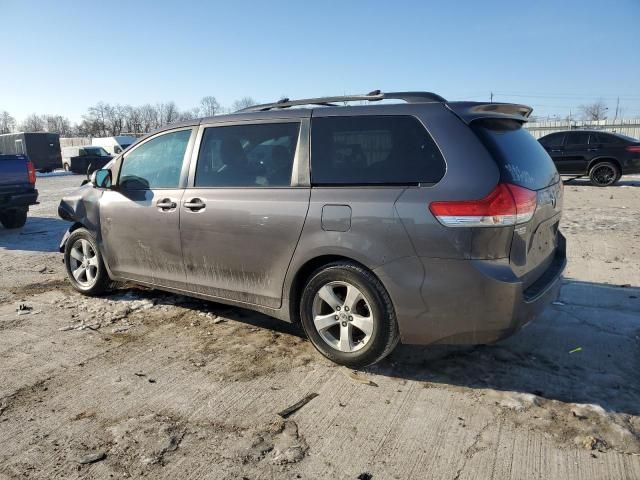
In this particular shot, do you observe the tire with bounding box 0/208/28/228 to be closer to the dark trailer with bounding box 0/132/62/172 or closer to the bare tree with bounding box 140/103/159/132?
the dark trailer with bounding box 0/132/62/172

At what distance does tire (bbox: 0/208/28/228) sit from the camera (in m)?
9.87

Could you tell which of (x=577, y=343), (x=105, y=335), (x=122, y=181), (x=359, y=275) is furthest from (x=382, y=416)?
(x=122, y=181)

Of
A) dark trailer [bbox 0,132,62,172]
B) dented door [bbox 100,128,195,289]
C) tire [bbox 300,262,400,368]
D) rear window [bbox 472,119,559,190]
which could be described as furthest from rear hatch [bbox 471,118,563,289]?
dark trailer [bbox 0,132,62,172]

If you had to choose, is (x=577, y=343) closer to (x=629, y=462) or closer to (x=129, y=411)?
(x=629, y=462)

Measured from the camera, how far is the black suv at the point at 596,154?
49.2 feet

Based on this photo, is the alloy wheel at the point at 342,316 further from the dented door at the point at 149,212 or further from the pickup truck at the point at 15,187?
the pickup truck at the point at 15,187

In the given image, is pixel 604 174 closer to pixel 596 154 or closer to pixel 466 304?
pixel 596 154

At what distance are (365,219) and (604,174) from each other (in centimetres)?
1493

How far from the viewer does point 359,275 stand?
3334mm

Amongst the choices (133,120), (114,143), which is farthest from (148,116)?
(114,143)

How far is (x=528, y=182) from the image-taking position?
3219 mm

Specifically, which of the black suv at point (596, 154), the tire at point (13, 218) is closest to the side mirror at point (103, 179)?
the tire at point (13, 218)

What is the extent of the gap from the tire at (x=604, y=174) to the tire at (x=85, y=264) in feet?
49.2

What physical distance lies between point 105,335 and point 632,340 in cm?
435
